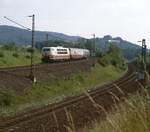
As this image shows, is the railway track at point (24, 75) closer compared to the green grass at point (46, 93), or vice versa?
the green grass at point (46, 93)

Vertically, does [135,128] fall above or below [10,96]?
above

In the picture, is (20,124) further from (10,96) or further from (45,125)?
(10,96)

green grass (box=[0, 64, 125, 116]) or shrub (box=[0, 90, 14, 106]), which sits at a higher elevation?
shrub (box=[0, 90, 14, 106])

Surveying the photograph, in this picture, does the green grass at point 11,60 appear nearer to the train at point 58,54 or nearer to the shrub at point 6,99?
the train at point 58,54

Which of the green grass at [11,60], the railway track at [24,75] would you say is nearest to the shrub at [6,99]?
the railway track at [24,75]

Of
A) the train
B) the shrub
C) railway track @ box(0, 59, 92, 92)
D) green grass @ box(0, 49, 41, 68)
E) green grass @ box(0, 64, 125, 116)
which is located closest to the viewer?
green grass @ box(0, 64, 125, 116)

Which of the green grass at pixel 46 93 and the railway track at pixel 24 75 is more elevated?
the railway track at pixel 24 75

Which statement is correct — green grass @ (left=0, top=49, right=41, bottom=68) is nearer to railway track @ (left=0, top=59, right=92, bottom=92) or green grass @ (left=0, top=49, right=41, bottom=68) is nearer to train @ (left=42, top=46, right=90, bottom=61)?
train @ (left=42, top=46, right=90, bottom=61)

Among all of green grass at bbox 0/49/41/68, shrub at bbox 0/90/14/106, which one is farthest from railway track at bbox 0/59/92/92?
green grass at bbox 0/49/41/68

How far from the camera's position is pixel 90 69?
69188 mm

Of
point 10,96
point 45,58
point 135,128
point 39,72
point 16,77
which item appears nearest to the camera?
point 135,128

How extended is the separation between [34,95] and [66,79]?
1413cm

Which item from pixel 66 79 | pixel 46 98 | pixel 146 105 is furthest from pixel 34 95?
pixel 146 105

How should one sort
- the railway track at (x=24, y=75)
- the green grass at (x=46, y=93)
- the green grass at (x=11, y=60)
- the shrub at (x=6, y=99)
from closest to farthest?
the green grass at (x=46, y=93), the shrub at (x=6, y=99), the railway track at (x=24, y=75), the green grass at (x=11, y=60)
